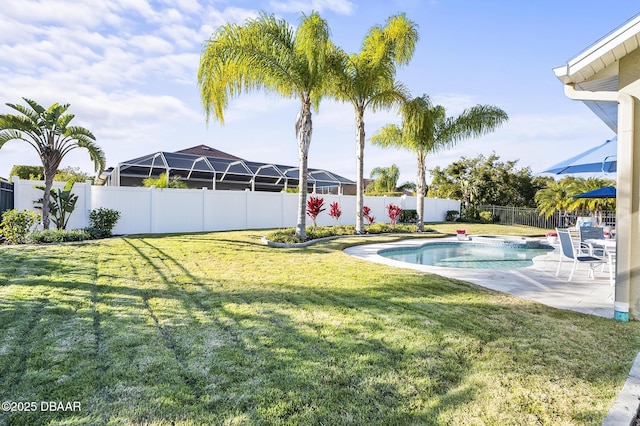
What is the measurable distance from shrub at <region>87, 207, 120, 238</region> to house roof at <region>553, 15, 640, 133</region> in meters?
14.5

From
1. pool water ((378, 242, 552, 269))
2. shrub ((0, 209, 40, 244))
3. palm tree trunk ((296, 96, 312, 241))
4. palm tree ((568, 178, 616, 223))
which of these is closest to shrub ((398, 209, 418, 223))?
palm tree ((568, 178, 616, 223))

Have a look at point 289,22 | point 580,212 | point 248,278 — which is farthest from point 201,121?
point 580,212

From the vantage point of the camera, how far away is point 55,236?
11.0 metres

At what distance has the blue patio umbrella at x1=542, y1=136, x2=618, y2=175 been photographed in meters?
8.15

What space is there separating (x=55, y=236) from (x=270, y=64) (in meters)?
8.77

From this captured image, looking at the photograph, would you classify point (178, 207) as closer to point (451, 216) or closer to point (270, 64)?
point (270, 64)

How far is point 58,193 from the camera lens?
12.7m

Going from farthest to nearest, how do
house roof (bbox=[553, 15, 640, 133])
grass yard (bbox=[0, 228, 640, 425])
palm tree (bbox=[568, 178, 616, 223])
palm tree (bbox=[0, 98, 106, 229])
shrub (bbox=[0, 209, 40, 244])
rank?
palm tree (bbox=[568, 178, 616, 223]) < palm tree (bbox=[0, 98, 106, 229]) < shrub (bbox=[0, 209, 40, 244]) < house roof (bbox=[553, 15, 640, 133]) < grass yard (bbox=[0, 228, 640, 425])

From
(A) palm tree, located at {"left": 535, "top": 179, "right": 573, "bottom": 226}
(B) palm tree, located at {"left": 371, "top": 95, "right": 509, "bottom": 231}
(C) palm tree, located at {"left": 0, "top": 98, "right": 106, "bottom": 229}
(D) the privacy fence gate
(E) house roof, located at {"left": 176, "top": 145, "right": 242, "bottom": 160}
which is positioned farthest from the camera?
(E) house roof, located at {"left": 176, "top": 145, "right": 242, "bottom": 160}

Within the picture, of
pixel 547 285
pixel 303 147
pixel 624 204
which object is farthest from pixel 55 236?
pixel 624 204

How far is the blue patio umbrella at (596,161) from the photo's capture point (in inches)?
321

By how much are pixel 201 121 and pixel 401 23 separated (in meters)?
9.71

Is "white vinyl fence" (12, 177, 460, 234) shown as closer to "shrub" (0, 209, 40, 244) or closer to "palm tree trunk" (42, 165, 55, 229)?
"palm tree trunk" (42, 165, 55, 229)

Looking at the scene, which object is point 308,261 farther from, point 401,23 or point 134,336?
point 401,23
